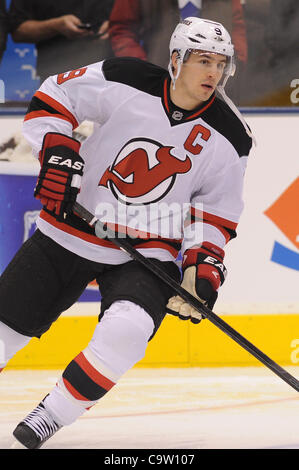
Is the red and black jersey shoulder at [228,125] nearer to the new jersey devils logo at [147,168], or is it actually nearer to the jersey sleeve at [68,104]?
the new jersey devils logo at [147,168]

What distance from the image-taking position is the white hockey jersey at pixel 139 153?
8.25 ft

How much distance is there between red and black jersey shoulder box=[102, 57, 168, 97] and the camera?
2.55 metres

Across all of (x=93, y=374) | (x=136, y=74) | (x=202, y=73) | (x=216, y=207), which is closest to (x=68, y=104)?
(x=136, y=74)

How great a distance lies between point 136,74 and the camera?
101 inches

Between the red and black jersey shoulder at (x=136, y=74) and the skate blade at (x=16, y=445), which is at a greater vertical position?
the red and black jersey shoulder at (x=136, y=74)

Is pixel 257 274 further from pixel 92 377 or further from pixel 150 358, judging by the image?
pixel 92 377

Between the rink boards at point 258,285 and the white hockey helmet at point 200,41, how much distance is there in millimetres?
1384

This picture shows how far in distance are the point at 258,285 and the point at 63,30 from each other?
1425mm

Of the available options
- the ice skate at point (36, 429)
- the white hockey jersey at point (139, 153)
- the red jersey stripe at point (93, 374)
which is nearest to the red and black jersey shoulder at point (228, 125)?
the white hockey jersey at point (139, 153)

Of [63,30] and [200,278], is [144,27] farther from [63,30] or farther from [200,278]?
[200,278]

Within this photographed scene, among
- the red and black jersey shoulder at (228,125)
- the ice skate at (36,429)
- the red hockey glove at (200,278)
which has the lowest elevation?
the ice skate at (36,429)

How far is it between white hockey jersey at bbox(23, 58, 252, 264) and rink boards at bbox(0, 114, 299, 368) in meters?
1.30

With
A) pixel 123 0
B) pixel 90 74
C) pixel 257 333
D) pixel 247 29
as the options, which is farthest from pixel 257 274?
pixel 90 74

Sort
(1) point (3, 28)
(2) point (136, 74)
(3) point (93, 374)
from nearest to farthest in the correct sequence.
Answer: (3) point (93, 374) < (2) point (136, 74) < (1) point (3, 28)
